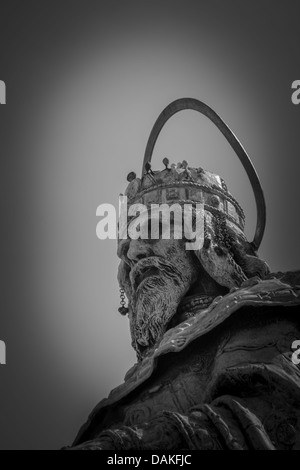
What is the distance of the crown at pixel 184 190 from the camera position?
6.76 metres

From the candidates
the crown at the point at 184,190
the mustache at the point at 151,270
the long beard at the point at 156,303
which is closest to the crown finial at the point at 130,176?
the crown at the point at 184,190

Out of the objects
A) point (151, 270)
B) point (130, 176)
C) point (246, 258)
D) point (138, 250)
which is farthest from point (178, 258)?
point (130, 176)

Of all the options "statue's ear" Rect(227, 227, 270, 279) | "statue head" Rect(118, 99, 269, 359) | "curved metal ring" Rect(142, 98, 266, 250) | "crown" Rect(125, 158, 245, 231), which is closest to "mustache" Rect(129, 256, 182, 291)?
"statue head" Rect(118, 99, 269, 359)

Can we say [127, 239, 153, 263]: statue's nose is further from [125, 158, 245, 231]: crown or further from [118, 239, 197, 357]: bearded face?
[125, 158, 245, 231]: crown

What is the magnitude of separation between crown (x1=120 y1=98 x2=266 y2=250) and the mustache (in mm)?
773

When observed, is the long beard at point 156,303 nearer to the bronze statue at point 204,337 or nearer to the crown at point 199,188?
the bronze statue at point 204,337

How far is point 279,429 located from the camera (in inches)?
142

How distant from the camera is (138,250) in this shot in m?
6.25

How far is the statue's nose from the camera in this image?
6199 millimetres

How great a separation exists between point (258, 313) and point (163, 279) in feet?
5.12
